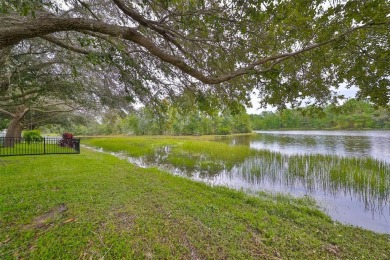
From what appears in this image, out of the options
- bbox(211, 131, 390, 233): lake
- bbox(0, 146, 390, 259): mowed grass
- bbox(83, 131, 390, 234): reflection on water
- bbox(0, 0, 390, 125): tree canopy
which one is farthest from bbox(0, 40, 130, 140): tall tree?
bbox(211, 131, 390, 233): lake

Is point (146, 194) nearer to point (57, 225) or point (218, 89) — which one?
point (57, 225)

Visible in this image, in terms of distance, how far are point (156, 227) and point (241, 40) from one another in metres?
4.02

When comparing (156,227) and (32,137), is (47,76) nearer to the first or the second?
(156,227)

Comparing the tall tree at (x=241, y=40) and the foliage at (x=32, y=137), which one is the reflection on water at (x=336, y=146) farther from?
the foliage at (x=32, y=137)

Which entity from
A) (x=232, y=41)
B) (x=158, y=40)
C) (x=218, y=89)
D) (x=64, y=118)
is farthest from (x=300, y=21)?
(x=64, y=118)

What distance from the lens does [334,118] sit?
4128cm

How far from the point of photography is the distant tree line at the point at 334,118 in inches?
152

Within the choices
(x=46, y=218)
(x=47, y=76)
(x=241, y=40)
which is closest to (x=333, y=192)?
(x=241, y=40)

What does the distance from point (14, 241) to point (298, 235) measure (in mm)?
4309

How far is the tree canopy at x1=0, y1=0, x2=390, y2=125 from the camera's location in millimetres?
2572

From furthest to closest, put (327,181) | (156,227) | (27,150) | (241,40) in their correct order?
(27,150) < (327,181) < (241,40) < (156,227)

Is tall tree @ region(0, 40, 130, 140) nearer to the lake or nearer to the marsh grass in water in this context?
the marsh grass in water

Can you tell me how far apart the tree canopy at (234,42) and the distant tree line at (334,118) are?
12.7 inches

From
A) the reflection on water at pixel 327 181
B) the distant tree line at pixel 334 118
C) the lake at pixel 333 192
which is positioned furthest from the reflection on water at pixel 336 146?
the lake at pixel 333 192
